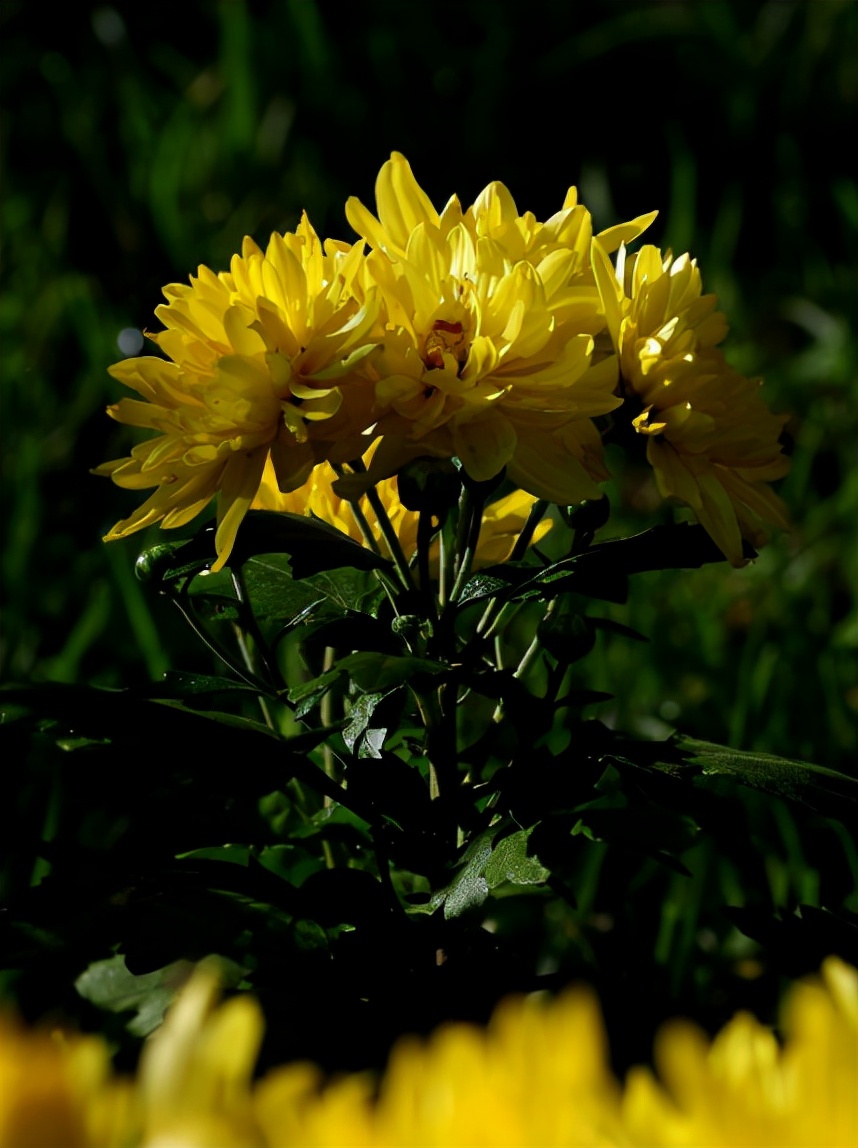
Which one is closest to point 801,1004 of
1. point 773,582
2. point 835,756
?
point 835,756

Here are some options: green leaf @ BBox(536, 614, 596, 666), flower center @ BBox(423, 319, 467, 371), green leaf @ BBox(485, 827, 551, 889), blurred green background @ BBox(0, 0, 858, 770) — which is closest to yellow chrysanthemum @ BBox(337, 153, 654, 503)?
flower center @ BBox(423, 319, 467, 371)

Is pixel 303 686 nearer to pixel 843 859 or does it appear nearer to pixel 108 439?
pixel 843 859

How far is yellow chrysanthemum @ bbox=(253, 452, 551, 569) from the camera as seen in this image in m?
1.01

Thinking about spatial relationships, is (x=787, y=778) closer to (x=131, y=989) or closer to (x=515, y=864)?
(x=515, y=864)

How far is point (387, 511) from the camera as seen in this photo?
1.05 metres

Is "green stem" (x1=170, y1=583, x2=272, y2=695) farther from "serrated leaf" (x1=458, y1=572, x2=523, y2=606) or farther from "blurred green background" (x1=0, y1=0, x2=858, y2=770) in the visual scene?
"blurred green background" (x1=0, y1=0, x2=858, y2=770)

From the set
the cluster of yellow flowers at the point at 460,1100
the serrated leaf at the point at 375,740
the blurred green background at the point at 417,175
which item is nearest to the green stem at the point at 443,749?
the serrated leaf at the point at 375,740

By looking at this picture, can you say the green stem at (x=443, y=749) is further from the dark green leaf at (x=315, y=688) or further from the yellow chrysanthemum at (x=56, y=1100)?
the yellow chrysanthemum at (x=56, y=1100)

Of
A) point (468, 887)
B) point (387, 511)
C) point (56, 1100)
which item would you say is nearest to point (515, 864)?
point (468, 887)

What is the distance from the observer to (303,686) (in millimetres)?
853

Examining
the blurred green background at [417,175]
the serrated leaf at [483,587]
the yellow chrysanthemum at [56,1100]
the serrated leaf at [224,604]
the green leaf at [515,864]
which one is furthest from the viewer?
the blurred green background at [417,175]

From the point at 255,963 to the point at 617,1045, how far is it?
265mm

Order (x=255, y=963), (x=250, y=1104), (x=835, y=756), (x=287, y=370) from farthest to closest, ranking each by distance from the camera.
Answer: (x=835, y=756) → (x=255, y=963) → (x=287, y=370) → (x=250, y=1104)

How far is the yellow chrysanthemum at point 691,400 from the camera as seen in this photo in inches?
33.8
